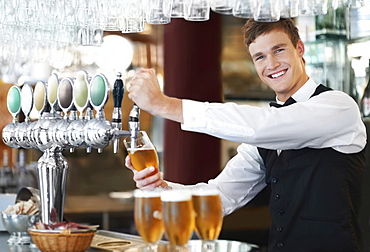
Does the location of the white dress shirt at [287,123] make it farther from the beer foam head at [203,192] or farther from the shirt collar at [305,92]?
the beer foam head at [203,192]

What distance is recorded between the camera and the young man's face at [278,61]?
2.39 meters

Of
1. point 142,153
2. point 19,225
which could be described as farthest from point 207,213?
point 19,225

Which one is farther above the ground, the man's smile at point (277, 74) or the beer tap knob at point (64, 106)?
the man's smile at point (277, 74)

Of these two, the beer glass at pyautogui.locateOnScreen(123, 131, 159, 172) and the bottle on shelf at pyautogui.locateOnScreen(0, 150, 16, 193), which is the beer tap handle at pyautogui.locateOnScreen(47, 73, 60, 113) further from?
the bottle on shelf at pyautogui.locateOnScreen(0, 150, 16, 193)

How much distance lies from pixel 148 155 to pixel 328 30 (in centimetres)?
246

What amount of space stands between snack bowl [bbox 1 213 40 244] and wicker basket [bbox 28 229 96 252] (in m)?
0.37

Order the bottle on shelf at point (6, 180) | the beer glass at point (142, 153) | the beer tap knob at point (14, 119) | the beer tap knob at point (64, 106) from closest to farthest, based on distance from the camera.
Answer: the beer glass at point (142, 153) < the beer tap knob at point (64, 106) < the beer tap knob at point (14, 119) < the bottle on shelf at point (6, 180)

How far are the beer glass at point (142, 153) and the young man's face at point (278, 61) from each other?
2.26 feet

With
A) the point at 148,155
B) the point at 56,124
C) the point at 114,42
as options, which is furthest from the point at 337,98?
the point at 114,42

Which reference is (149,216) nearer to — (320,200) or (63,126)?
(63,126)

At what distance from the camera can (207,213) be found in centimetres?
151

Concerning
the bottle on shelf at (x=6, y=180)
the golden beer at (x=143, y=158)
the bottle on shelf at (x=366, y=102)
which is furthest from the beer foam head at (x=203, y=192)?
the bottle on shelf at (x=6, y=180)

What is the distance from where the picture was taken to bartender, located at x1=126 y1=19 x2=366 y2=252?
1927mm

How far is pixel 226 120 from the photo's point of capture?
194 cm
